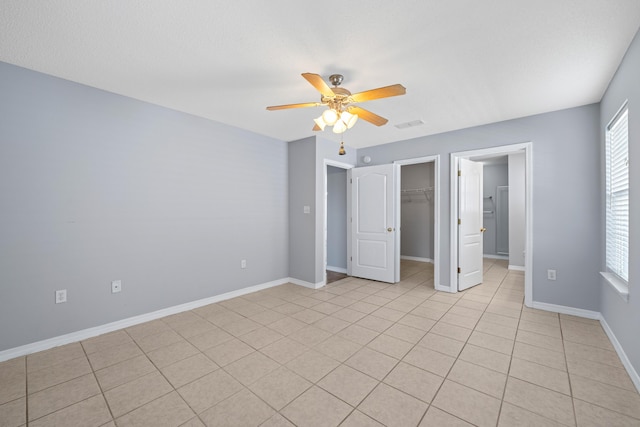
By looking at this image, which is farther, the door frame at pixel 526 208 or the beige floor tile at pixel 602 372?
the door frame at pixel 526 208

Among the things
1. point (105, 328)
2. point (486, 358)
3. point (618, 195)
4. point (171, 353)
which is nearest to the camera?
point (486, 358)

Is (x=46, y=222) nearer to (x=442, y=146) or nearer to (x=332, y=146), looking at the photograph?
(x=332, y=146)

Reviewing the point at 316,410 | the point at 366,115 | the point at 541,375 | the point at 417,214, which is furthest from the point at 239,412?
the point at 417,214

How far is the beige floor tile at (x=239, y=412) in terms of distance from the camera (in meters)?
1.59

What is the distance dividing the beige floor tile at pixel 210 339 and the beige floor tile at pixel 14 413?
1064 millimetres

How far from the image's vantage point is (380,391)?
6.08ft

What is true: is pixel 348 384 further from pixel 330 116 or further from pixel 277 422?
pixel 330 116

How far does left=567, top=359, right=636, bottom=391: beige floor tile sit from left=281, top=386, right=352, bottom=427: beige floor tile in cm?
181

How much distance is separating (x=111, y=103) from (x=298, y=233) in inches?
113

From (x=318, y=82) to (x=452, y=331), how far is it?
8.67ft

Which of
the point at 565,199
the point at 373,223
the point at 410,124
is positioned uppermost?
the point at 410,124

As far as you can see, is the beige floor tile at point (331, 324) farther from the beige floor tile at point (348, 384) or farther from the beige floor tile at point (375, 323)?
the beige floor tile at point (348, 384)

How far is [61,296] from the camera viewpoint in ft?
8.20

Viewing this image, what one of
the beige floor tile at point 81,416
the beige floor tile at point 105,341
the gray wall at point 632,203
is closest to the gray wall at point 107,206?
the beige floor tile at point 105,341
